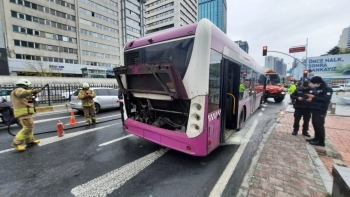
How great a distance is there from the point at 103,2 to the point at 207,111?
192 ft

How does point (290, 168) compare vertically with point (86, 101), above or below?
below

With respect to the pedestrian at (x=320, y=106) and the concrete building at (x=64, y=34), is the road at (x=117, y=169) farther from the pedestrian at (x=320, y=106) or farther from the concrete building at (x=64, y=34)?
the concrete building at (x=64, y=34)

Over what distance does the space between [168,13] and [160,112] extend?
2947 inches

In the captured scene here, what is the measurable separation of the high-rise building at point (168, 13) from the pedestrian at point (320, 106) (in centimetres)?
6730

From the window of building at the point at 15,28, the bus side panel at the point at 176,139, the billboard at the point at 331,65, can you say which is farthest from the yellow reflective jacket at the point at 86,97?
the window of building at the point at 15,28

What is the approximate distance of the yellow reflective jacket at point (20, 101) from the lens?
14.1 feet

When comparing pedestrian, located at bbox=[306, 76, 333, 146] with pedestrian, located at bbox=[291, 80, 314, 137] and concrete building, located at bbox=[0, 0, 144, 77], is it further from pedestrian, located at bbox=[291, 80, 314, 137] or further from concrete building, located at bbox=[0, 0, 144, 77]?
concrete building, located at bbox=[0, 0, 144, 77]

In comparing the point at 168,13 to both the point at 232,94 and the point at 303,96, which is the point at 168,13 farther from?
the point at 303,96

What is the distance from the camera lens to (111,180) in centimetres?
303

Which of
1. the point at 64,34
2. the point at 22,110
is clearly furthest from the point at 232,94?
the point at 64,34

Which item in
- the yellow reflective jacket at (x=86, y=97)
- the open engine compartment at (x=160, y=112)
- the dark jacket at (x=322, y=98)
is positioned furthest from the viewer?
the yellow reflective jacket at (x=86, y=97)

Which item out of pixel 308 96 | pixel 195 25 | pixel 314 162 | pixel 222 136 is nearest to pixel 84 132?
pixel 222 136

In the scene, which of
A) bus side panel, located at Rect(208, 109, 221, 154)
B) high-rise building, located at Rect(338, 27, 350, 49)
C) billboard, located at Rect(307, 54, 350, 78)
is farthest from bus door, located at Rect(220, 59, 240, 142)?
high-rise building, located at Rect(338, 27, 350, 49)

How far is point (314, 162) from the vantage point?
11.7ft
